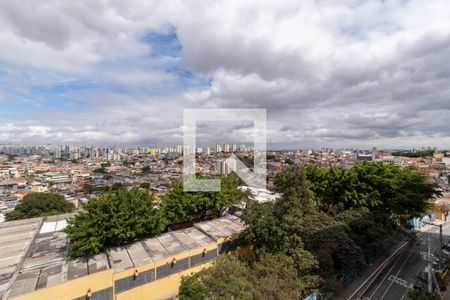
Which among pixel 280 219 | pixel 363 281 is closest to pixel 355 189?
pixel 363 281

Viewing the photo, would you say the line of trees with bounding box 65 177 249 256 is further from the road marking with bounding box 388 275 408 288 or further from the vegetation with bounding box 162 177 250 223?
the road marking with bounding box 388 275 408 288

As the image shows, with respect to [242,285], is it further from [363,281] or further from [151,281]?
[363,281]

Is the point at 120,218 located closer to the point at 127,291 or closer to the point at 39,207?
the point at 127,291

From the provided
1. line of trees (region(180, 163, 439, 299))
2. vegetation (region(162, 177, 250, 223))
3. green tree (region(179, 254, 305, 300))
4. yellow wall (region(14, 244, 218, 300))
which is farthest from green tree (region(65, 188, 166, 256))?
Result: line of trees (region(180, 163, 439, 299))

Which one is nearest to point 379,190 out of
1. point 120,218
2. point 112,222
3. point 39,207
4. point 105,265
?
point 120,218

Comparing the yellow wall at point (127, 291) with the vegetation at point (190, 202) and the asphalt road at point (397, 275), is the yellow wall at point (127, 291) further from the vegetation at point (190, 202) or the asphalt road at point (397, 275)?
the asphalt road at point (397, 275)

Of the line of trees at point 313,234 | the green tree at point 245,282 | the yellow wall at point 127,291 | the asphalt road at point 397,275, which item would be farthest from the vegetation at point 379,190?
the yellow wall at point 127,291

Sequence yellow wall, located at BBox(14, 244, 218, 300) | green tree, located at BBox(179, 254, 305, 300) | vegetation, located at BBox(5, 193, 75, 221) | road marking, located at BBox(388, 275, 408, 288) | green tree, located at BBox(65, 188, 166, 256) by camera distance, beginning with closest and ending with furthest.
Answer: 1. yellow wall, located at BBox(14, 244, 218, 300)
2. green tree, located at BBox(179, 254, 305, 300)
3. green tree, located at BBox(65, 188, 166, 256)
4. road marking, located at BBox(388, 275, 408, 288)
5. vegetation, located at BBox(5, 193, 75, 221)
